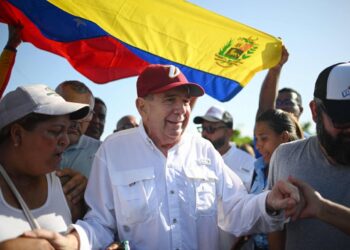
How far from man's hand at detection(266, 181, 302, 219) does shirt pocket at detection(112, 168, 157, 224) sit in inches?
32.1

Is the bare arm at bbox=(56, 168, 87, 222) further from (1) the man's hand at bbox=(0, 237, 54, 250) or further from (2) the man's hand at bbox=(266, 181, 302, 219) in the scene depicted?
(2) the man's hand at bbox=(266, 181, 302, 219)

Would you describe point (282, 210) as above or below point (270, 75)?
below

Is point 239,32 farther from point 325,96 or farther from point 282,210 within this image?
point 282,210

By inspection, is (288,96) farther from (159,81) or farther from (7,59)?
(7,59)

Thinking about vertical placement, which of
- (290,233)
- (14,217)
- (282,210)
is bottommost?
(290,233)

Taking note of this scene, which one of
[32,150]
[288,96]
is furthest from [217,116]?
[32,150]

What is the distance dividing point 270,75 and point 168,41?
1213mm

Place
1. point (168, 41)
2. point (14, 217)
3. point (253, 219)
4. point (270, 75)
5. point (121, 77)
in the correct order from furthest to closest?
point (121, 77) < point (270, 75) < point (168, 41) < point (253, 219) < point (14, 217)

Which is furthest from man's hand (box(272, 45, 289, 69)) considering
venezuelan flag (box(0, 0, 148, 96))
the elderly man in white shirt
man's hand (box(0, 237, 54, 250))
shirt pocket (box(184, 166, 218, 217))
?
man's hand (box(0, 237, 54, 250))

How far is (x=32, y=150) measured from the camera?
2160 millimetres

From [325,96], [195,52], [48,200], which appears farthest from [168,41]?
[48,200]

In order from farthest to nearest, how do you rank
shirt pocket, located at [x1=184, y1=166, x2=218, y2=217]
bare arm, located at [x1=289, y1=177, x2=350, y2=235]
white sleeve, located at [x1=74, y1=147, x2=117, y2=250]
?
shirt pocket, located at [x1=184, y1=166, x2=218, y2=217] < white sleeve, located at [x1=74, y1=147, x2=117, y2=250] < bare arm, located at [x1=289, y1=177, x2=350, y2=235]

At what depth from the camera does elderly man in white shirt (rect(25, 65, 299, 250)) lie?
8.34ft

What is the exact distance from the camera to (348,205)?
2.27m
